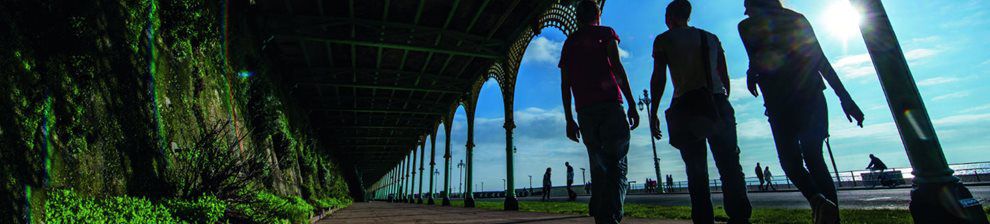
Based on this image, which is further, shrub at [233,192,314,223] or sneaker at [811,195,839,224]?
shrub at [233,192,314,223]

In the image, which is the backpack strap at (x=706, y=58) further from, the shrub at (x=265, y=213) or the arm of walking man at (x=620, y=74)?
the shrub at (x=265, y=213)

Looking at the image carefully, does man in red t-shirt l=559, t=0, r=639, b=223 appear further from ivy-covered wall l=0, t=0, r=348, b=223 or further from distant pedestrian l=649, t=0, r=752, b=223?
ivy-covered wall l=0, t=0, r=348, b=223

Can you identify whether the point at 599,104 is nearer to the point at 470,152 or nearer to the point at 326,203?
the point at 326,203

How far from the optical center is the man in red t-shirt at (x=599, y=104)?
2.41 m

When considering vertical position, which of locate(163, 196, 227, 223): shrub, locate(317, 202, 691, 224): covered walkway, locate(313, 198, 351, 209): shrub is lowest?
locate(317, 202, 691, 224): covered walkway

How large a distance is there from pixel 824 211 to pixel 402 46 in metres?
9.69

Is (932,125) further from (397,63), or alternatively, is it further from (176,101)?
(397,63)

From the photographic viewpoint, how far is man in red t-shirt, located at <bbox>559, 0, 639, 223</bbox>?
7.92 feet

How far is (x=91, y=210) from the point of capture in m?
2.04

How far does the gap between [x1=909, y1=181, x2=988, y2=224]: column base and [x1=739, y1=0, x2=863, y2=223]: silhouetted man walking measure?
415 mm

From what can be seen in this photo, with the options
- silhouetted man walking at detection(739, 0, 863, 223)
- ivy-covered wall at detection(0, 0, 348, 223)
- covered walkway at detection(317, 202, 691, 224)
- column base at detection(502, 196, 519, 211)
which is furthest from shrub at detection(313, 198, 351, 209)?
silhouetted man walking at detection(739, 0, 863, 223)

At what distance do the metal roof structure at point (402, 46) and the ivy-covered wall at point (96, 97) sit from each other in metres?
3.93

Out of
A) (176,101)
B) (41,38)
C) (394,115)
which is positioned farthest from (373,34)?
(394,115)

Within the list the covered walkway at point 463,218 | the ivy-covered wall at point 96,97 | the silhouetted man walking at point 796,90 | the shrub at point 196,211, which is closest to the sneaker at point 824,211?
the silhouetted man walking at point 796,90
